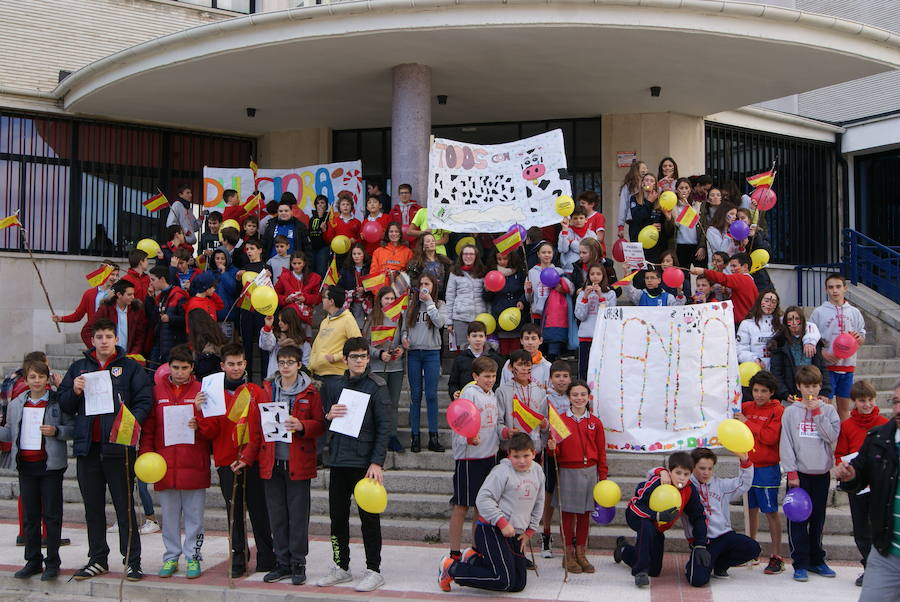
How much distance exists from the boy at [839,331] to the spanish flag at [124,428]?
6619mm

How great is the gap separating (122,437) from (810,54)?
931 centimetres

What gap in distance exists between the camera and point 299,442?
742 cm

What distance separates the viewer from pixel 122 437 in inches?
288

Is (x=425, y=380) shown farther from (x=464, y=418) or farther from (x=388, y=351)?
(x=464, y=418)

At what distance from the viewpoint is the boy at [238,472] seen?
7.50 m

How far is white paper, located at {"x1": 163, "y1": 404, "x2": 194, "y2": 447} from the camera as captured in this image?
296 inches

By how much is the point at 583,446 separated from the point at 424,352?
2480 millimetres

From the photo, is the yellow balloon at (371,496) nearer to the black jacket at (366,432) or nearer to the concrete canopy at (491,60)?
the black jacket at (366,432)

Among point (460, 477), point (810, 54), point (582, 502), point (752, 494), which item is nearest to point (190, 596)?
A: point (460, 477)

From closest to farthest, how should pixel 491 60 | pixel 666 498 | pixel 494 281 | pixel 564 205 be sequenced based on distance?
pixel 666 498 < pixel 494 281 < pixel 564 205 < pixel 491 60

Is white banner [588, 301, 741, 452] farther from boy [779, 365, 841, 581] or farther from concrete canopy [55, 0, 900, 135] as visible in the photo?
concrete canopy [55, 0, 900, 135]

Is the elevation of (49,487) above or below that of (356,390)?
below

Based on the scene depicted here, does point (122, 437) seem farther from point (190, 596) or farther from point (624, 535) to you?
point (624, 535)

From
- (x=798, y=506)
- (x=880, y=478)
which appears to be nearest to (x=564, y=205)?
(x=798, y=506)
